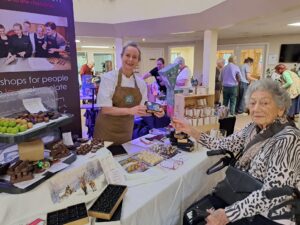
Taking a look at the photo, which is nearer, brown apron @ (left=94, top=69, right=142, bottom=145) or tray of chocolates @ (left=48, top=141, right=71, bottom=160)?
tray of chocolates @ (left=48, top=141, right=71, bottom=160)

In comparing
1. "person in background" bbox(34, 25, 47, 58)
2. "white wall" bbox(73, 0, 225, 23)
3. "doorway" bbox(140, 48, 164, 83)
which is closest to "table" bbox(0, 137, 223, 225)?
"person in background" bbox(34, 25, 47, 58)

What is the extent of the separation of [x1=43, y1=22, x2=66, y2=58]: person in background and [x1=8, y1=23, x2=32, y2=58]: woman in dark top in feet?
0.41

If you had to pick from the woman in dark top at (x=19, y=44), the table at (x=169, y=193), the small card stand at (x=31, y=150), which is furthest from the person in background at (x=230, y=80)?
the small card stand at (x=31, y=150)

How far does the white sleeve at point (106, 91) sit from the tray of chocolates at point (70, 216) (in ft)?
3.23

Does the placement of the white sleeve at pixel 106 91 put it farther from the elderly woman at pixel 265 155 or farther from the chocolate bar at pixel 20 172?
the elderly woman at pixel 265 155

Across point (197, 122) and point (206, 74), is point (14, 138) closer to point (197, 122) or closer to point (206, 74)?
point (197, 122)

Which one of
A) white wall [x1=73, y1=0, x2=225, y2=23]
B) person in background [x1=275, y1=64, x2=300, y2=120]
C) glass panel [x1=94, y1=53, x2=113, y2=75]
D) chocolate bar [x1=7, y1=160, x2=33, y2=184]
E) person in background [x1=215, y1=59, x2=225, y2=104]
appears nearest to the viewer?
chocolate bar [x1=7, y1=160, x2=33, y2=184]

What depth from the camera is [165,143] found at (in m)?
1.94

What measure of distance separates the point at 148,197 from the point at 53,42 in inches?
52.0

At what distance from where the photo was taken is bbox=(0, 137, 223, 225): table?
104 centimetres

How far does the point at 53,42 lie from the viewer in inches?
67.4

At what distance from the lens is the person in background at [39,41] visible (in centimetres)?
162

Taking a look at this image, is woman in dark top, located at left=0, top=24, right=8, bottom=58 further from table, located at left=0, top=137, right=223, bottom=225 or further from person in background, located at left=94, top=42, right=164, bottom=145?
table, located at left=0, top=137, right=223, bottom=225

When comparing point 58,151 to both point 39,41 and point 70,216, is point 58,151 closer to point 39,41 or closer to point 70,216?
point 70,216
